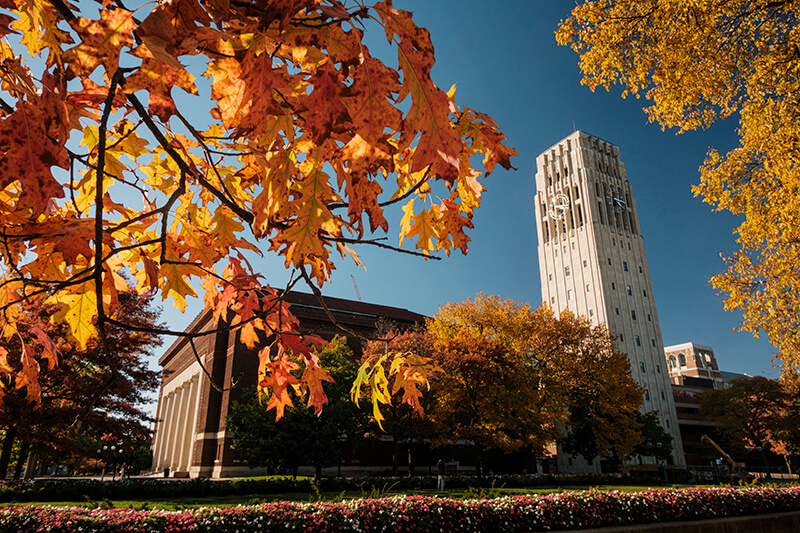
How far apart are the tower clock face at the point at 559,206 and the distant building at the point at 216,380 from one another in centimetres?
3186

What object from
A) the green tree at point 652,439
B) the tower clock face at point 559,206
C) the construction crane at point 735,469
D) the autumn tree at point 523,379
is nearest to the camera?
the autumn tree at point 523,379

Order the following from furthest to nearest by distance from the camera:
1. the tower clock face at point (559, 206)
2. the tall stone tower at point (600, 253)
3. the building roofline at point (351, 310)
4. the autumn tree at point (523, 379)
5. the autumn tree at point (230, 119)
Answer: the tower clock face at point (559, 206) → the tall stone tower at point (600, 253) → the building roofline at point (351, 310) → the autumn tree at point (523, 379) → the autumn tree at point (230, 119)

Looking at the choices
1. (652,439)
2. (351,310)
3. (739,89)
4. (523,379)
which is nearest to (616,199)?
(652,439)

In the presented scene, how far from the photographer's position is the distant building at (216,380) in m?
35.8

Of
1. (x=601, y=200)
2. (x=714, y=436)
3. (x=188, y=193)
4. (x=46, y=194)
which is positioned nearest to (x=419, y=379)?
(x=188, y=193)

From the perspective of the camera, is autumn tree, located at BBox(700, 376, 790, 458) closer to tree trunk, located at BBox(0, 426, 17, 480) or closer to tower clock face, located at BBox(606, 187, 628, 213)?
tower clock face, located at BBox(606, 187, 628, 213)

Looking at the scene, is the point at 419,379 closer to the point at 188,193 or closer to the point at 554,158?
the point at 188,193

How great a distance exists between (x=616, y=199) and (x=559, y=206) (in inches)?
334

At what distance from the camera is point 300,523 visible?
8344mm

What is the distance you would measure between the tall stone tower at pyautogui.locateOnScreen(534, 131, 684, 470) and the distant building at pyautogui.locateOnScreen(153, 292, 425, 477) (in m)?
26.6

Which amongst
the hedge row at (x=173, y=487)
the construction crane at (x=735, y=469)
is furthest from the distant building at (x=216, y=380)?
the construction crane at (x=735, y=469)

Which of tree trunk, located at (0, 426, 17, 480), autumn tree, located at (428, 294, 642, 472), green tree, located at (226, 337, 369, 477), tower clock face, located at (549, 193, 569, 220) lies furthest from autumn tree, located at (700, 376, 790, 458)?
tree trunk, located at (0, 426, 17, 480)

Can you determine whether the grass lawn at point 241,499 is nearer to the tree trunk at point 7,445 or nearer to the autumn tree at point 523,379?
the tree trunk at point 7,445

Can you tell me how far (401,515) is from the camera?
345 inches
